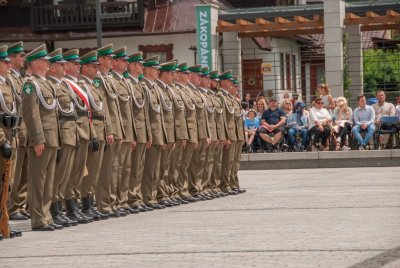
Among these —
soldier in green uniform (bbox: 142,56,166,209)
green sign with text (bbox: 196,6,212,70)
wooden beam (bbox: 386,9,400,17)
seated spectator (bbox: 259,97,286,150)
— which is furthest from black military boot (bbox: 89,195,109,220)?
wooden beam (bbox: 386,9,400,17)

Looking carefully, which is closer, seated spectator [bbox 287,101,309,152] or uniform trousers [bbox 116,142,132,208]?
uniform trousers [bbox 116,142,132,208]

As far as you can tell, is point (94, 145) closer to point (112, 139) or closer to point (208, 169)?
point (112, 139)

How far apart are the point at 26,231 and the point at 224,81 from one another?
6747 millimetres

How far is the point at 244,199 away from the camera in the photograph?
718 inches

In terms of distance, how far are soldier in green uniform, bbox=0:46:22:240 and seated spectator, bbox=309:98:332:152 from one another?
14725 millimetres

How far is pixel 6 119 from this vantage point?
1355 centimetres

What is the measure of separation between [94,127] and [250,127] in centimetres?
1432

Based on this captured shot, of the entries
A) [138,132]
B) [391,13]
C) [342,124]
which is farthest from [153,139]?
[391,13]

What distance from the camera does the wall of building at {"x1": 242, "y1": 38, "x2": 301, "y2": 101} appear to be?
3914 centimetres

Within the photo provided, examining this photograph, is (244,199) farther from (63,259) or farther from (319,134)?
(319,134)

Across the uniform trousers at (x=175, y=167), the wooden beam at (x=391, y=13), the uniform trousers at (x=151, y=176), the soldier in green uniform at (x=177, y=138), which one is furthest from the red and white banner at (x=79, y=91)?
the wooden beam at (x=391, y=13)

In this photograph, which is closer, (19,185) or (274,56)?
(19,185)

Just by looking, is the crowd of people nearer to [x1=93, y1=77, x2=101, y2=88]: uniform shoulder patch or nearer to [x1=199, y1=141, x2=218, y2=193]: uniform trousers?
[x1=199, y1=141, x2=218, y2=193]: uniform trousers

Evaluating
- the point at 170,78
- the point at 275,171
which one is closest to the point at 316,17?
the point at 275,171
